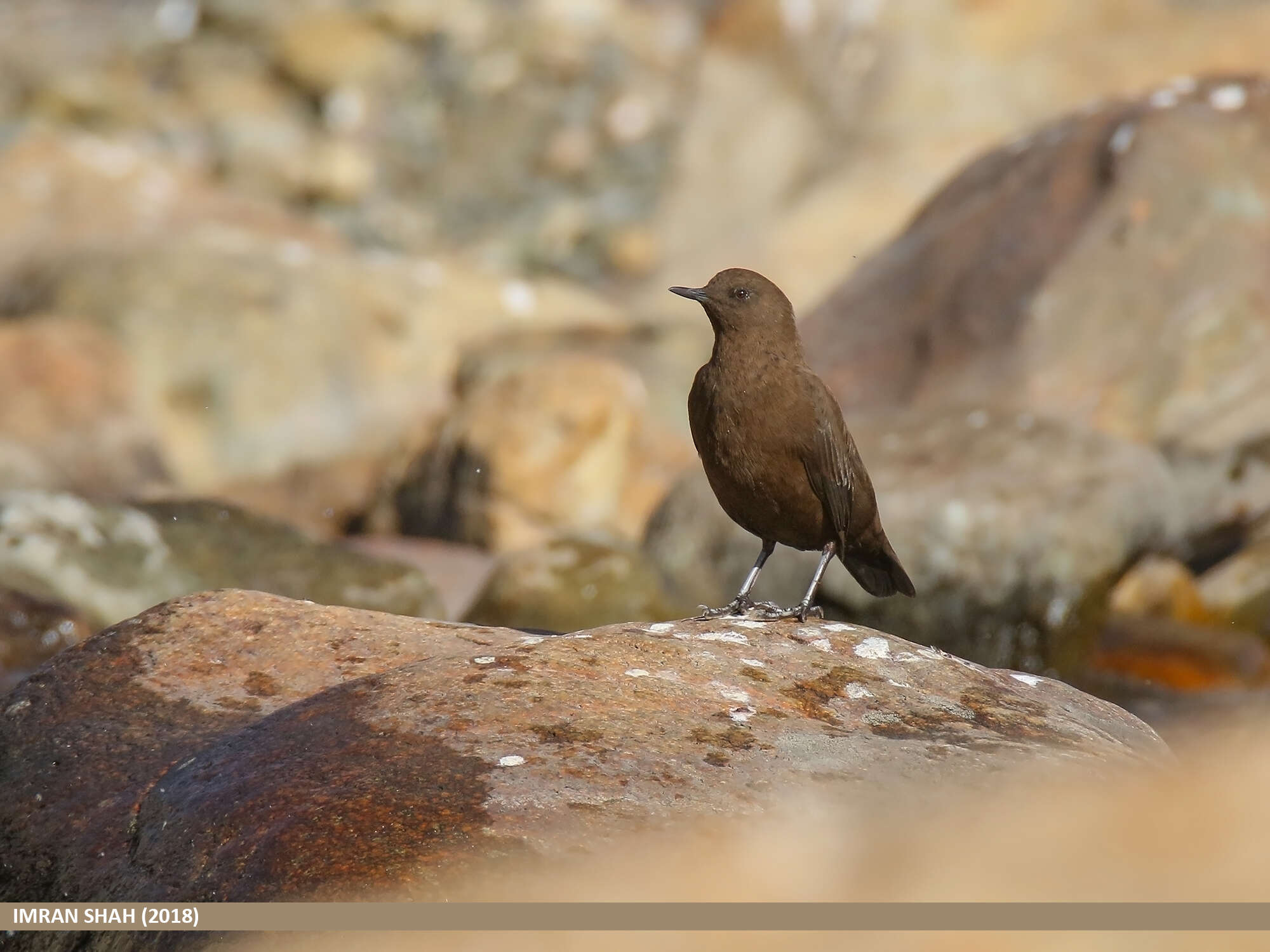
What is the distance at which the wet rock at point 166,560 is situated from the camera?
8.30m

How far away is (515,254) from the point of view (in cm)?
1991

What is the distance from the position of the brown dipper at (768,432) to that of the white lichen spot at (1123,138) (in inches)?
266

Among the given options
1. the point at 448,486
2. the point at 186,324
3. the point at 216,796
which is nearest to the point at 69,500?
the point at 448,486

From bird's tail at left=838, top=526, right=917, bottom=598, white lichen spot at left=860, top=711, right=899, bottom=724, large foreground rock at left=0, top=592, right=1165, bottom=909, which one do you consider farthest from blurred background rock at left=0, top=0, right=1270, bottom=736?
white lichen spot at left=860, top=711, right=899, bottom=724

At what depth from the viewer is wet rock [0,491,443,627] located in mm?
8305

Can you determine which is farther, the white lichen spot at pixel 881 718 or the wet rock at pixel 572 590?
the wet rock at pixel 572 590

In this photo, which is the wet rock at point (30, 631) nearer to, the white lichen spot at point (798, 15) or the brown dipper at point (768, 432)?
the brown dipper at point (768, 432)

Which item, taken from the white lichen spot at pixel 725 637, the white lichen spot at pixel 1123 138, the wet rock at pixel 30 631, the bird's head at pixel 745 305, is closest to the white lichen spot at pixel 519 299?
the white lichen spot at pixel 1123 138

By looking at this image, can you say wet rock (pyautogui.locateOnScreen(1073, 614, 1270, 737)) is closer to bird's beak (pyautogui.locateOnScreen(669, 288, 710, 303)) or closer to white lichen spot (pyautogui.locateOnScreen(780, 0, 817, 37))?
bird's beak (pyautogui.locateOnScreen(669, 288, 710, 303))

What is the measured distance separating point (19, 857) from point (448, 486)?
8.67 meters

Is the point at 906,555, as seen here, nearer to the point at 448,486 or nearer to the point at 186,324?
the point at 448,486

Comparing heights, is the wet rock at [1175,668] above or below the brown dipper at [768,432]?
below

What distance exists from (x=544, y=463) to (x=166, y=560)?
4.01 m

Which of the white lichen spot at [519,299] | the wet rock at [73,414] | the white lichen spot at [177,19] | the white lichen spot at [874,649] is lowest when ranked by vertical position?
the wet rock at [73,414]
